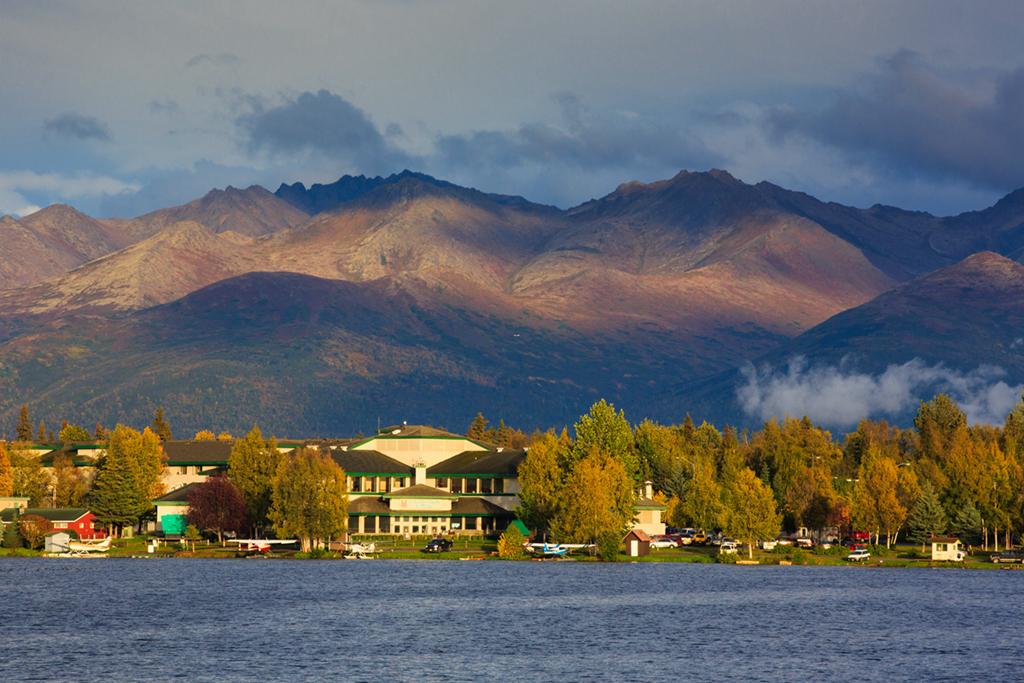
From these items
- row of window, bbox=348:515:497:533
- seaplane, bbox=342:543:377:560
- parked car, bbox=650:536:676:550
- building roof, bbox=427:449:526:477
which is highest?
building roof, bbox=427:449:526:477

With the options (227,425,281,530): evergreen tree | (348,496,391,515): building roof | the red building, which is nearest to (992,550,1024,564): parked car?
(348,496,391,515): building roof

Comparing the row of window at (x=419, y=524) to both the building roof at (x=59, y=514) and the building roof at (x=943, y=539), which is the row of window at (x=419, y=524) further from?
the building roof at (x=943, y=539)

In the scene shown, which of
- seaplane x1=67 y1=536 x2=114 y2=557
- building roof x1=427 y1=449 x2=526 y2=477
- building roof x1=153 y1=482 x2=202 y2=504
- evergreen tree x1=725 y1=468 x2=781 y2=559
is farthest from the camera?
building roof x1=427 y1=449 x2=526 y2=477

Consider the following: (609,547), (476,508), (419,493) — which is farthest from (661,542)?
(419,493)

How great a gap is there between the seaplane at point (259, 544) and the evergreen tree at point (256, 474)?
3.49m

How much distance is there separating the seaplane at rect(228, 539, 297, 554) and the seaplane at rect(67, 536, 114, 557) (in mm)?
13724

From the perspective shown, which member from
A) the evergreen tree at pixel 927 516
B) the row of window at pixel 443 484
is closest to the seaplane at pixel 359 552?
the row of window at pixel 443 484

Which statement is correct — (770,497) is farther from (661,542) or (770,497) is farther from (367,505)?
(367,505)

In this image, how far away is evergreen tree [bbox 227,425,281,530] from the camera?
17038 cm

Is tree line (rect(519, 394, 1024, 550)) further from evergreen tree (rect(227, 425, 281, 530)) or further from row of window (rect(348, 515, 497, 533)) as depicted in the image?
evergreen tree (rect(227, 425, 281, 530))

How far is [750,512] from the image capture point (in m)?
158

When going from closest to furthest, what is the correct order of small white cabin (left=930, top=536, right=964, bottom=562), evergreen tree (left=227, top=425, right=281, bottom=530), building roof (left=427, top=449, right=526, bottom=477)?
1. small white cabin (left=930, top=536, right=964, bottom=562)
2. evergreen tree (left=227, top=425, right=281, bottom=530)
3. building roof (left=427, top=449, right=526, bottom=477)

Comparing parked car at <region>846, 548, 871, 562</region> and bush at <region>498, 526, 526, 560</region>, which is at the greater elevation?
bush at <region>498, 526, 526, 560</region>

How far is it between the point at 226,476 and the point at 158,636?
9083 cm
